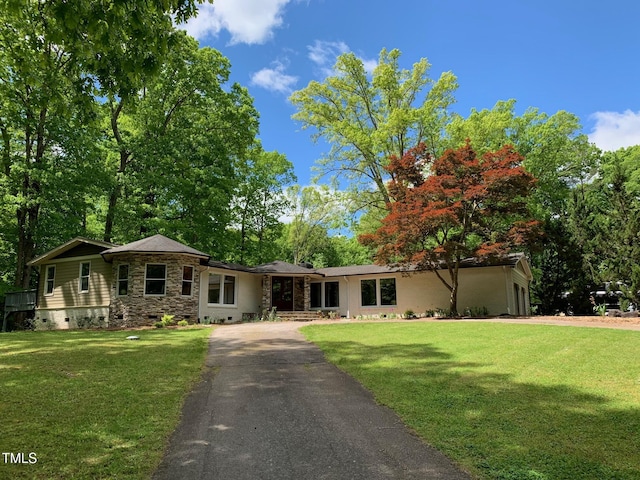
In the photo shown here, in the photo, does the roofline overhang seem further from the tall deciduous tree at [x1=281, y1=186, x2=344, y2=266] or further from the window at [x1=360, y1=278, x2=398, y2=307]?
the tall deciduous tree at [x1=281, y1=186, x2=344, y2=266]

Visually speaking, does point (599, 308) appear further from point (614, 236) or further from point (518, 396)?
point (518, 396)

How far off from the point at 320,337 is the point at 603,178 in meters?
29.7

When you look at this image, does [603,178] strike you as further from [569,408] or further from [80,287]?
[80,287]

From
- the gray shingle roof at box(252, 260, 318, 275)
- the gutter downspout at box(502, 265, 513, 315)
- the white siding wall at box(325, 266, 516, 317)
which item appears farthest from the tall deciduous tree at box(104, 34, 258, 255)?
the gutter downspout at box(502, 265, 513, 315)

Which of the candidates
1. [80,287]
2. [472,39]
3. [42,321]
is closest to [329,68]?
[472,39]

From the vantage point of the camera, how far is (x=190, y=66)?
24.5m

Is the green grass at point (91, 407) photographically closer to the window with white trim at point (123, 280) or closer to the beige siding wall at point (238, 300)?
the window with white trim at point (123, 280)

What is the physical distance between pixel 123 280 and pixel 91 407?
13.7 meters

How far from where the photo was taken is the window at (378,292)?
22.5 metres

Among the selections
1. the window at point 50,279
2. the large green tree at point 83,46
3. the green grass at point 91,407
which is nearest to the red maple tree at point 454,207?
the green grass at point 91,407

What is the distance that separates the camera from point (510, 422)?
4.40 meters

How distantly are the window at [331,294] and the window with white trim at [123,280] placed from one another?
11.1 m

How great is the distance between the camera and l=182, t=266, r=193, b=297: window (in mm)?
18047

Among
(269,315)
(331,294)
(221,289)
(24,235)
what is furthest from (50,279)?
(331,294)
